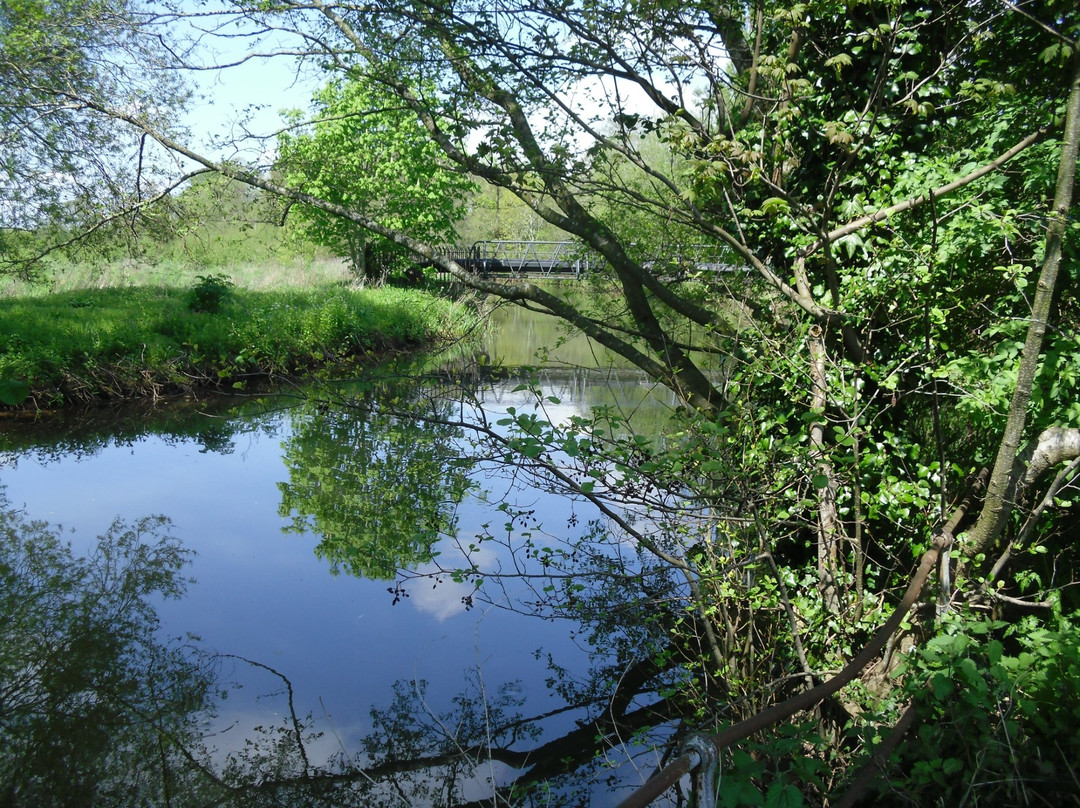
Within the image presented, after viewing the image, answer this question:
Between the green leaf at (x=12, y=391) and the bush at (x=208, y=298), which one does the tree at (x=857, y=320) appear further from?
the bush at (x=208, y=298)

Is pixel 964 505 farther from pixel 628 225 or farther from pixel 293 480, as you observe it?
pixel 293 480

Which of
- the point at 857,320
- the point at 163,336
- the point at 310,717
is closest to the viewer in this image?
the point at 857,320

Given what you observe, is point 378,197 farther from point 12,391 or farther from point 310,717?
point 12,391

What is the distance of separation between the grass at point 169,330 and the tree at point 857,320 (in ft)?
11.0

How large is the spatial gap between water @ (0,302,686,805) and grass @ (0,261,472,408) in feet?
2.48

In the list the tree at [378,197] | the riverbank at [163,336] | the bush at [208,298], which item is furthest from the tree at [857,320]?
the bush at [208,298]

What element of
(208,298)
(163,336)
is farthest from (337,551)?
(208,298)

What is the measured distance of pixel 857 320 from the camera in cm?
413

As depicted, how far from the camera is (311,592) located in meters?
6.86

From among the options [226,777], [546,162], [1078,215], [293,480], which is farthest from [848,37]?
[293,480]

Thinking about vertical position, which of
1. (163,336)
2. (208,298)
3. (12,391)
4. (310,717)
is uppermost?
(12,391)

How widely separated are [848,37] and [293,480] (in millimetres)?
7811

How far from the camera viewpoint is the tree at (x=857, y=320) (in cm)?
365

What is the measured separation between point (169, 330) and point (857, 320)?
1251 cm
